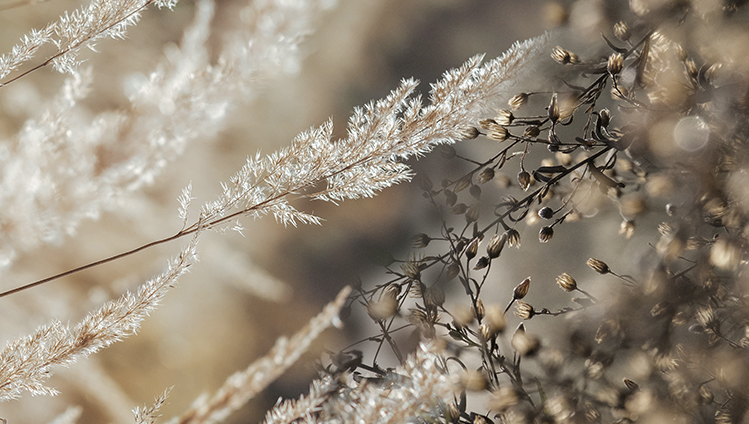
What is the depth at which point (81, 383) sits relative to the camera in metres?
0.82

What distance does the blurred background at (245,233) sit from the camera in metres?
0.72

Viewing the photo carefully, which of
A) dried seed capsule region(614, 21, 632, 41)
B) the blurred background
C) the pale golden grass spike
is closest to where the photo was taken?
the pale golden grass spike

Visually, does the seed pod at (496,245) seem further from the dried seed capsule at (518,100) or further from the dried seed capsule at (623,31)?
the dried seed capsule at (623,31)

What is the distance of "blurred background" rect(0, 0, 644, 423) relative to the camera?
2.37 feet

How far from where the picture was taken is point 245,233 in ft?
2.65

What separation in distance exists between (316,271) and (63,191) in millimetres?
567

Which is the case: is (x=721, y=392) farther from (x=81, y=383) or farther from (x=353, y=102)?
(x=81, y=383)

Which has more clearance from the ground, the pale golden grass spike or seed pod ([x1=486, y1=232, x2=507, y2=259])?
seed pod ([x1=486, y1=232, x2=507, y2=259])

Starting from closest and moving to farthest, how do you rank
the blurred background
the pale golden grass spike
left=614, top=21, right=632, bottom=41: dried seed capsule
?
the pale golden grass spike < left=614, top=21, right=632, bottom=41: dried seed capsule < the blurred background

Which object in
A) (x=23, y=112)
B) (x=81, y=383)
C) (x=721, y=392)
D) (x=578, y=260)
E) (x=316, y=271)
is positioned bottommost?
(x=721, y=392)

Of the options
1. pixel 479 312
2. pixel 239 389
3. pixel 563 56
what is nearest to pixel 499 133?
pixel 563 56

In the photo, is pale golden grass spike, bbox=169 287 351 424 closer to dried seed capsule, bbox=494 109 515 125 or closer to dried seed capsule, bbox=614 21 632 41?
dried seed capsule, bbox=494 109 515 125

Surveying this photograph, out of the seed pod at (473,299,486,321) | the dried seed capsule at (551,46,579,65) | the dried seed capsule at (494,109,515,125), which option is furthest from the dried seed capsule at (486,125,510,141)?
the seed pod at (473,299,486,321)

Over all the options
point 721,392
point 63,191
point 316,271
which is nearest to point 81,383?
point 316,271
